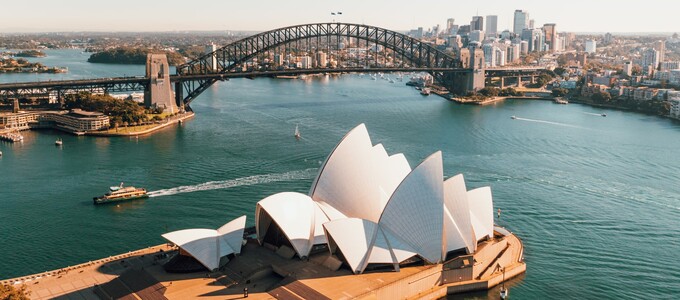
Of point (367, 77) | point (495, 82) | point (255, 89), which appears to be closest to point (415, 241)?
point (255, 89)

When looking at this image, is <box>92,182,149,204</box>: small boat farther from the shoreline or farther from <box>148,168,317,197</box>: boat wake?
the shoreline

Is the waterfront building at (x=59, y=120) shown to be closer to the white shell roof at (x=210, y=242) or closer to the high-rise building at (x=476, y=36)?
the white shell roof at (x=210, y=242)

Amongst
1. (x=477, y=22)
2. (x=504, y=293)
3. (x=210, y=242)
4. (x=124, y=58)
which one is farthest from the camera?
(x=477, y=22)

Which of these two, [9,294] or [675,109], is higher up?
[675,109]

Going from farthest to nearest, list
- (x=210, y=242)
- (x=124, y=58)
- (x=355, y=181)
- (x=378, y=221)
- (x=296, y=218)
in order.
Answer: (x=124, y=58), (x=355, y=181), (x=378, y=221), (x=296, y=218), (x=210, y=242)

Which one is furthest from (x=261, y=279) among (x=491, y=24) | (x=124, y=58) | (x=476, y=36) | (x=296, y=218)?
(x=491, y=24)

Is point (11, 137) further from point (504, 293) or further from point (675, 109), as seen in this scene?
point (675, 109)

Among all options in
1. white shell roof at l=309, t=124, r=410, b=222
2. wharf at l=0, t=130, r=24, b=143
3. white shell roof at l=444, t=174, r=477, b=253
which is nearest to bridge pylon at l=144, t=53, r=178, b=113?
wharf at l=0, t=130, r=24, b=143
